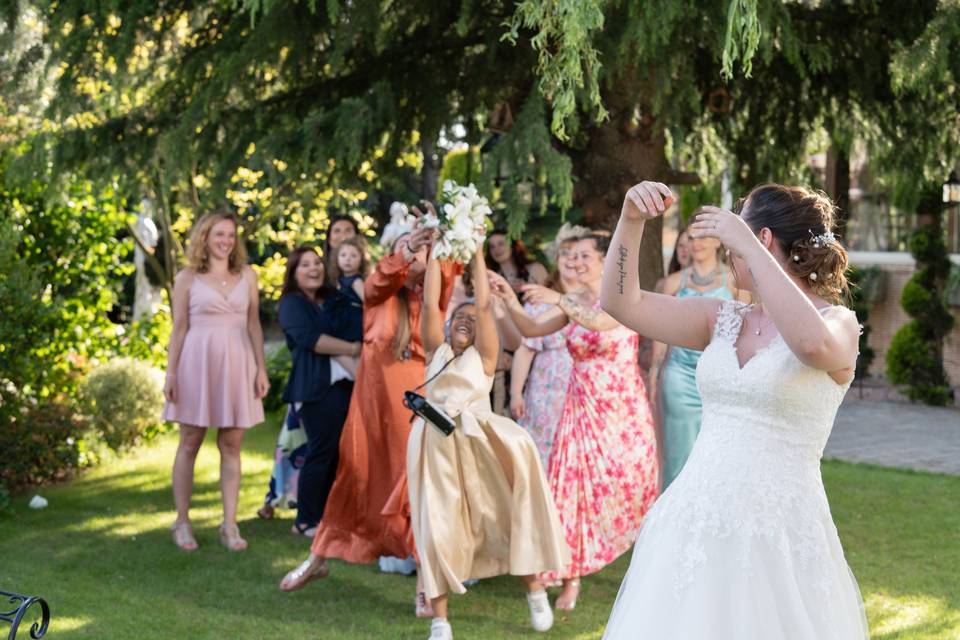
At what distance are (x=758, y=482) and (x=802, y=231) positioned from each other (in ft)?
2.19

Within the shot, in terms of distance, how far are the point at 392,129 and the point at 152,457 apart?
4.83 m

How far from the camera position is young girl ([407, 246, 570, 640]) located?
5.57 meters

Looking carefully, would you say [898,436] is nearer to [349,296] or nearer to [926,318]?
[926,318]

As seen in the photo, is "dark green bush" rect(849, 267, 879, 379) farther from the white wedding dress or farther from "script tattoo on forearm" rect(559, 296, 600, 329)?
the white wedding dress

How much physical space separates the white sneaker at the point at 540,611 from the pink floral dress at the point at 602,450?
489 millimetres

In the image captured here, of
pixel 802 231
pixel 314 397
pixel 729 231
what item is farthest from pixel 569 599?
pixel 729 231

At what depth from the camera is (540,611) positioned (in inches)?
223

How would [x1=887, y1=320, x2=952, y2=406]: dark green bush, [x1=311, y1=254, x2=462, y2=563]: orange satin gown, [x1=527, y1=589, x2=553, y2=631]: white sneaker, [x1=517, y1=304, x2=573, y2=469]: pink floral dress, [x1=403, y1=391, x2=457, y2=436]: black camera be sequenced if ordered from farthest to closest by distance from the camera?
1. [x1=887, y1=320, x2=952, y2=406]: dark green bush
2. [x1=517, y1=304, x2=573, y2=469]: pink floral dress
3. [x1=311, y1=254, x2=462, y2=563]: orange satin gown
4. [x1=527, y1=589, x2=553, y2=631]: white sneaker
5. [x1=403, y1=391, x2=457, y2=436]: black camera

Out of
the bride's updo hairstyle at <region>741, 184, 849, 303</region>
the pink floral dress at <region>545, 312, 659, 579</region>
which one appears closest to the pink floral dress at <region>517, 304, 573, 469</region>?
the pink floral dress at <region>545, 312, 659, 579</region>

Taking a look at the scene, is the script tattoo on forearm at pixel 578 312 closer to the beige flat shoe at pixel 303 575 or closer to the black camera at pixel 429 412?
the black camera at pixel 429 412

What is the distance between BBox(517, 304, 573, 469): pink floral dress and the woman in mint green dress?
2.42ft

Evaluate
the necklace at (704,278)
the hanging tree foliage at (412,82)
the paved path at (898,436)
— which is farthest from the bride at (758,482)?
the paved path at (898,436)

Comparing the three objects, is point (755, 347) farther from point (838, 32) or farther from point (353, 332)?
point (838, 32)

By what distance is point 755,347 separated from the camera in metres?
3.21
